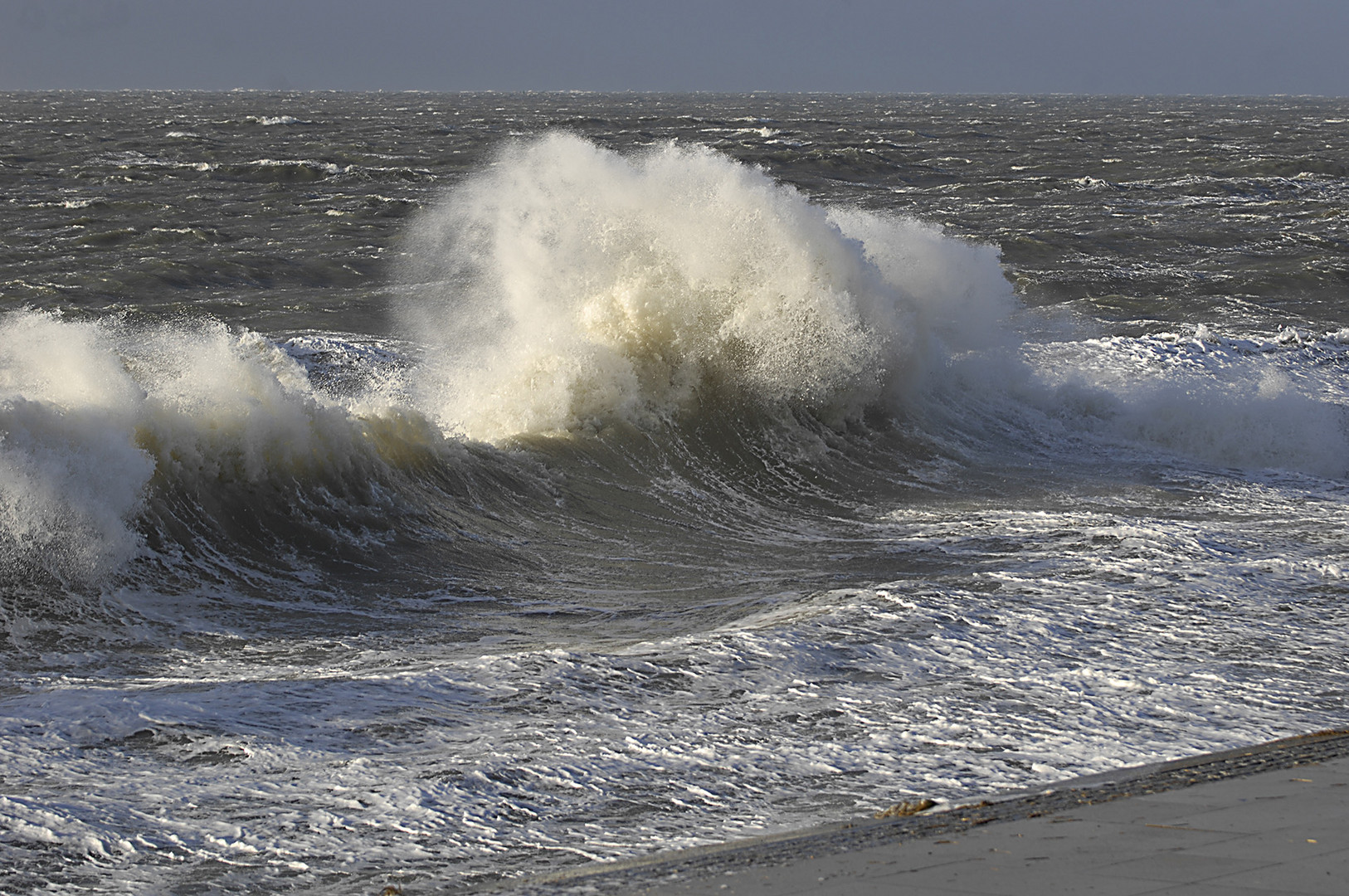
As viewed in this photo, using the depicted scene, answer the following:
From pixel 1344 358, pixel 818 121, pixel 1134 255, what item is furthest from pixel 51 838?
pixel 818 121

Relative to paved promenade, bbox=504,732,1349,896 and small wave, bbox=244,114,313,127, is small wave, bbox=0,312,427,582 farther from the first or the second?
small wave, bbox=244,114,313,127

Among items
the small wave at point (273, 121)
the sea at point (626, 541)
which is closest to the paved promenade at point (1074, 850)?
the sea at point (626, 541)

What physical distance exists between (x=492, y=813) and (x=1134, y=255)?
2362 centimetres

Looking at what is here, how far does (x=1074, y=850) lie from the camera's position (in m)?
3.71

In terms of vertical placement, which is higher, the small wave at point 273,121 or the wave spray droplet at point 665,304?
the small wave at point 273,121

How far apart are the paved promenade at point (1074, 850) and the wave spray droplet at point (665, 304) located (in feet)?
27.2

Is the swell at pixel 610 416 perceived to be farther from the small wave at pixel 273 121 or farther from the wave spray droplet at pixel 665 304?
the small wave at pixel 273 121

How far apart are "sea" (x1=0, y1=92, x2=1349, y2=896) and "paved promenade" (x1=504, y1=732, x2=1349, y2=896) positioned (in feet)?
1.10

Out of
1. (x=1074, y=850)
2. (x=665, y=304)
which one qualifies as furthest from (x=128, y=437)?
(x=1074, y=850)

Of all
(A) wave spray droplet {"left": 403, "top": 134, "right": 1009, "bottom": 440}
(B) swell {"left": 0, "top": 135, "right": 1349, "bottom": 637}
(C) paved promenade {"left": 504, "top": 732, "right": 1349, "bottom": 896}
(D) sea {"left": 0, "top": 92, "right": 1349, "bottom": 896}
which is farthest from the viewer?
(A) wave spray droplet {"left": 403, "top": 134, "right": 1009, "bottom": 440}

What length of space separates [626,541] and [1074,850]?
6.02m

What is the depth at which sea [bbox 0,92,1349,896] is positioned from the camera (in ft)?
15.7

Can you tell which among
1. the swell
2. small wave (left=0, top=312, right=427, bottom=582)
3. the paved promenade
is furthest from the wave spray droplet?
the paved promenade

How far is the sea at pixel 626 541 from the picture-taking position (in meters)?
4.79
